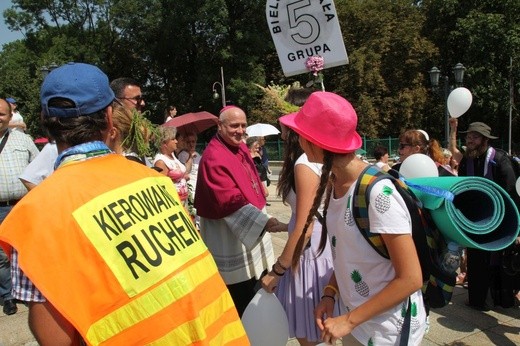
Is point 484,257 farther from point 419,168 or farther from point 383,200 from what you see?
point 383,200

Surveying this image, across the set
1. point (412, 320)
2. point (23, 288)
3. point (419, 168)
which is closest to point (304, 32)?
point (419, 168)

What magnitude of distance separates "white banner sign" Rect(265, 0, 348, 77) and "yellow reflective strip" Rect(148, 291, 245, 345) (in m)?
2.50

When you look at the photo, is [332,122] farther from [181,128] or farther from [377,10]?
[377,10]

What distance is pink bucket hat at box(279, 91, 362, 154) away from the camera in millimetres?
1722

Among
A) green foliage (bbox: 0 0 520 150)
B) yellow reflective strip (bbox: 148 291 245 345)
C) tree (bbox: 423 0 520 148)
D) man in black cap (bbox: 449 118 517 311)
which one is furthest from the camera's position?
green foliage (bbox: 0 0 520 150)

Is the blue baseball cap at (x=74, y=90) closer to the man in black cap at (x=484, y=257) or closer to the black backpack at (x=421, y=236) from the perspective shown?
the black backpack at (x=421, y=236)

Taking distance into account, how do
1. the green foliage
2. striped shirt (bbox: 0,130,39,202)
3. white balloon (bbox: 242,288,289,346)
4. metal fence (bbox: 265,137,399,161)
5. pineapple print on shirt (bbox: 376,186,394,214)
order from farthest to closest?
1. the green foliage
2. metal fence (bbox: 265,137,399,161)
3. striped shirt (bbox: 0,130,39,202)
4. white balloon (bbox: 242,288,289,346)
5. pineapple print on shirt (bbox: 376,186,394,214)

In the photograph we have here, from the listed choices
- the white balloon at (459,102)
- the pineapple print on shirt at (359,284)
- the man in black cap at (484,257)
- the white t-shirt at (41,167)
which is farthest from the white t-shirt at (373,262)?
the white balloon at (459,102)

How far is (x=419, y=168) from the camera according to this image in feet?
8.10

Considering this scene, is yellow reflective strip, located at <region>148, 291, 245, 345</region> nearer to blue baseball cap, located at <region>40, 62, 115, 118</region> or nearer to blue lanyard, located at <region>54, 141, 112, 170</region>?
blue lanyard, located at <region>54, 141, 112, 170</region>

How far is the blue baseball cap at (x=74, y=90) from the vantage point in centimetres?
Answer: 125

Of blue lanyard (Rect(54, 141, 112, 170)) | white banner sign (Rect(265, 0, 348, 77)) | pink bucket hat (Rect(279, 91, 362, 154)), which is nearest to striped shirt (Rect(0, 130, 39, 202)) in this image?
white banner sign (Rect(265, 0, 348, 77))

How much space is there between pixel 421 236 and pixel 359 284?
319 mm

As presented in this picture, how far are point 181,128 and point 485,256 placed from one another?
19.2 ft
